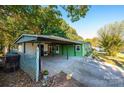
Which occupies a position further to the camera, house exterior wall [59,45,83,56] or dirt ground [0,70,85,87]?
house exterior wall [59,45,83,56]

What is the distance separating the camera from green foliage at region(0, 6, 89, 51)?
4.72 metres

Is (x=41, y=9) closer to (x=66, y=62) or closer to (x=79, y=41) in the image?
(x=79, y=41)

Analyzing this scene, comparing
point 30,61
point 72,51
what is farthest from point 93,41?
point 30,61

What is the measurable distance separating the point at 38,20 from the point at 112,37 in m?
2.05

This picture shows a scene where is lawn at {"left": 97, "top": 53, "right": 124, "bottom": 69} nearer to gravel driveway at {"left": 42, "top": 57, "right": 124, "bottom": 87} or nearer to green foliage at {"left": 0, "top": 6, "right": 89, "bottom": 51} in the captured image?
→ gravel driveway at {"left": 42, "top": 57, "right": 124, "bottom": 87}

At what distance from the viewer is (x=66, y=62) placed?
5.58m

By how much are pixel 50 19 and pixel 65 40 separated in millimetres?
738

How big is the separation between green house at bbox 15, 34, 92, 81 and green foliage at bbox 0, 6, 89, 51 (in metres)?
0.20

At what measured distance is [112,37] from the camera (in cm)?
471

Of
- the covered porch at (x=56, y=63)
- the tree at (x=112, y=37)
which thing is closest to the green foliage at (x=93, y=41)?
the tree at (x=112, y=37)

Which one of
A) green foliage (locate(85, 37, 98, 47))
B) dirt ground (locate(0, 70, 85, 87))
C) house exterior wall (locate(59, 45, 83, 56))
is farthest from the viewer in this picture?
house exterior wall (locate(59, 45, 83, 56))

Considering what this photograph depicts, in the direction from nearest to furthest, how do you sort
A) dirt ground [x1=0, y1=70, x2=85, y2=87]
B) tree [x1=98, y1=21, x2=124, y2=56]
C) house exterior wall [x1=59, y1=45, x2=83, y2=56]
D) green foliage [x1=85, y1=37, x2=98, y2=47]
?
dirt ground [x1=0, y1=70, x2=85, y2=87], tree [x1=98, y1=21, x2=124, y2=56], green foliage [x1=85, y1=37, x2=98, y2=47], house exterior wall [x1=59, y1=45, x2=83, y2=56]

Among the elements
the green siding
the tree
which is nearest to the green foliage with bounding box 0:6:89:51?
the green siding
